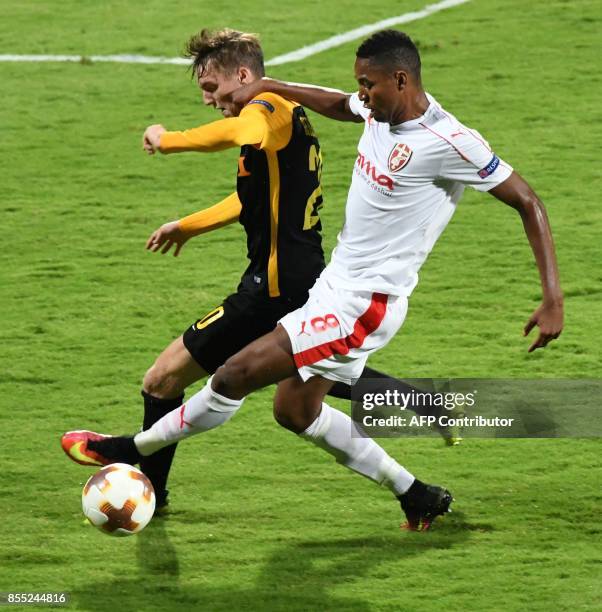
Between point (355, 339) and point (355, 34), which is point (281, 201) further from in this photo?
point (355, 34)

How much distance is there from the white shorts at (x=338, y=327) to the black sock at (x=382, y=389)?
72 cm

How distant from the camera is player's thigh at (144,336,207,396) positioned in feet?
19.6

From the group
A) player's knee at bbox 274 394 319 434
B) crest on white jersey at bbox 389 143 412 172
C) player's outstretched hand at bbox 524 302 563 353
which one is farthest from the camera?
player's knee at bbox 274 394 319 434

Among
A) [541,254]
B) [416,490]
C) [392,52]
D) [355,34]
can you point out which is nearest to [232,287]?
[416,490]

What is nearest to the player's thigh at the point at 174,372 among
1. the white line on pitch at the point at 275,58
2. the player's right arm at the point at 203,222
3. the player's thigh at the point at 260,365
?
the player's thigh at the point at 260,365

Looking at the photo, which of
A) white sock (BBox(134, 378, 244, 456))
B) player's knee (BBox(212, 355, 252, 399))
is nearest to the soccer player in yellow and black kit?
white sock (BBox(134, 378, 244, 456))

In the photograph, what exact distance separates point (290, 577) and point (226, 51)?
2.09 meters

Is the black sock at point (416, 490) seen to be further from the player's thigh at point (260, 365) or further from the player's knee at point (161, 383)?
the player's knee at point (161, 383)

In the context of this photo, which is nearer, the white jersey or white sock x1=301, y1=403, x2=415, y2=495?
the white jersey

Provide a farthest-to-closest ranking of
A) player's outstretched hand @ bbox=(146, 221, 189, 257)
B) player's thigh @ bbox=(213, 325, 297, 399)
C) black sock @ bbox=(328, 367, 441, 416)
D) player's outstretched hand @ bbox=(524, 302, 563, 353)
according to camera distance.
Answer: black sock @ bbox=(328, 367, 441, 416) < player's outstretched hand @ bbox=(146, 221, 189, 257) < player's thigh @ bbox=(213, 325, 297, 399) < player's outstretched hand @ bbox=(524, 302, 563, 353)

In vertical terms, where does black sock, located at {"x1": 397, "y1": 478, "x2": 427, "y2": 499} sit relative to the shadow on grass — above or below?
above

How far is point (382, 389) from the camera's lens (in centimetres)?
648

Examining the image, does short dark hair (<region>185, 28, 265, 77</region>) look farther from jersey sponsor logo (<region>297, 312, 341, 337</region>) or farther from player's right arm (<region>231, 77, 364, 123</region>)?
jersey sponsor logo (<region>297, 312, 341, 337</region>)

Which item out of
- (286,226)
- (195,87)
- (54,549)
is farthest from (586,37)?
(54,549)
